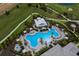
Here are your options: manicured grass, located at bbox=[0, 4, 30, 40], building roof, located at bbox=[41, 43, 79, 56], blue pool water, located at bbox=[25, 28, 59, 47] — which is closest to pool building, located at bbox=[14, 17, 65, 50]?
blue pool water, located at bbox=[25, 28, 59, 47]

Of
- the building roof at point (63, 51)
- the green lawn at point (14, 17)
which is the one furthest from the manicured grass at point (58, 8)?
the building roof at point (63, 51)

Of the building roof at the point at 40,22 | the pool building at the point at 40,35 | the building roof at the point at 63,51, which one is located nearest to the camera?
the building roof at the point at 63,51

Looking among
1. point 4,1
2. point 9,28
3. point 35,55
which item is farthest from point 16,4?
point 35,55

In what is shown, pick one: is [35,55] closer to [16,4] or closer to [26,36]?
[26,36]

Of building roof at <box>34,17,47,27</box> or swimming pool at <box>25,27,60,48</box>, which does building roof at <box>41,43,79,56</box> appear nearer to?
swimming pool at <box>25,27,60,48</box>

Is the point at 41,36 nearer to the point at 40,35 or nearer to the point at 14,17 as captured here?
the point at 40,35

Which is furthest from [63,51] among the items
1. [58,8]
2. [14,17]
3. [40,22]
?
[14,17]

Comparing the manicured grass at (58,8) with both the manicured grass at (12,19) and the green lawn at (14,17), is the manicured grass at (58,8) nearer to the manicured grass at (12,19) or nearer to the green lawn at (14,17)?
the green lawn at (14,17)
